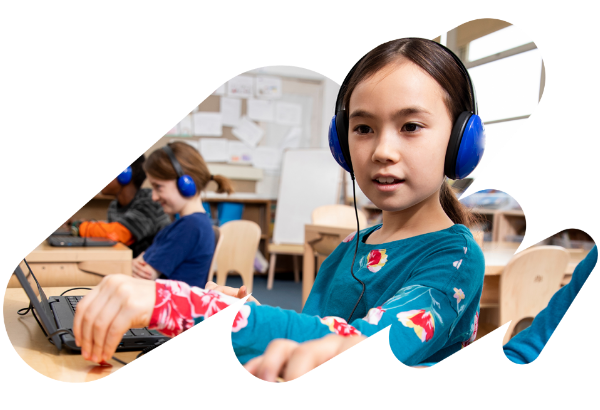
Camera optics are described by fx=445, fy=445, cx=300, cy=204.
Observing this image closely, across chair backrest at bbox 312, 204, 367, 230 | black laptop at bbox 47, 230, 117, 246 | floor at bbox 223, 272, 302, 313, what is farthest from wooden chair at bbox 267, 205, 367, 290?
black laptop at bbox 47, 230, 117, 246

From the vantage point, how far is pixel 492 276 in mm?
734

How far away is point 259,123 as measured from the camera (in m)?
4.55

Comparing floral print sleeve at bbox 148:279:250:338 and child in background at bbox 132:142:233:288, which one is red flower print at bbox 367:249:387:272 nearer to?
floral print sleeve at bbox 148:279:250:338

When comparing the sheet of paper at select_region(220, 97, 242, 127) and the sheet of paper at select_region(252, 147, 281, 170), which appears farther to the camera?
the sheet of paper at select_region(252, 147, 281, 170)

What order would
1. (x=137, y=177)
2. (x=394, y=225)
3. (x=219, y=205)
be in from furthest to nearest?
(x=219, y=205), (x=137, y=177), (x=394, y=225)

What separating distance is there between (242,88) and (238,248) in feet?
9.07

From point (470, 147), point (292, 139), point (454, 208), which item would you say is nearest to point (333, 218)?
point (292, 139)

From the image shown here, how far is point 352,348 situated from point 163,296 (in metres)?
0.18

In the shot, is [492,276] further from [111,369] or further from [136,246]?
[136,246]

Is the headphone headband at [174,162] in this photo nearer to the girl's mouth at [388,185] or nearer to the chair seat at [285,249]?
the girl's mouth at [388,185]

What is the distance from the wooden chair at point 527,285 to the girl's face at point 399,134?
1.01ft

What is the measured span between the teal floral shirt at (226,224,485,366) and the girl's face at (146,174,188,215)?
3.51ft

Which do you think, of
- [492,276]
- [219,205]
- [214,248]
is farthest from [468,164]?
[219,205]

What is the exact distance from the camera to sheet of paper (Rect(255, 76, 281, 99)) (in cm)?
440
